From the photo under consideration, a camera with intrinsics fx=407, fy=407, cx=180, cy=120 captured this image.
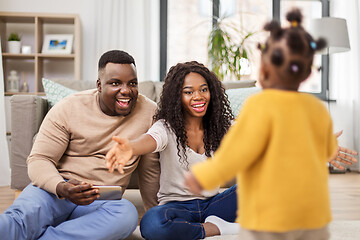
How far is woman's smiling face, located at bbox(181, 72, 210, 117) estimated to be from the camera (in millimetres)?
1580

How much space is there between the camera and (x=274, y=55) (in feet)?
2.39

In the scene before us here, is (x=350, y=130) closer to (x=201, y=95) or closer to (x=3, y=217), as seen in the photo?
(x=201, y=95)

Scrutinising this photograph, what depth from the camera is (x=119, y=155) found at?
1028 mm

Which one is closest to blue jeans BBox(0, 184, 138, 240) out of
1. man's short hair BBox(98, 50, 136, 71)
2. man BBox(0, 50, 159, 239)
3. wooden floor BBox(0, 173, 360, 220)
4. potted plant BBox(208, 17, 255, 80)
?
man BBox(0, 50, 159, 239)

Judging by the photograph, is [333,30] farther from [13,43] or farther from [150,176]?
[13,43]

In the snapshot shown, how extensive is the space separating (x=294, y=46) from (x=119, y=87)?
96cm

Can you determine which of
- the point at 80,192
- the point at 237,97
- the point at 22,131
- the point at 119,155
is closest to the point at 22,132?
the point at 22,131

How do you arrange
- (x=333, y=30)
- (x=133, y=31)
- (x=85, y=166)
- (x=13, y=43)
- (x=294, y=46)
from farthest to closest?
(x=133, y=31)
(x=13, y=43)
(x=333, y=30)
(x=85, y=166)
(x=294, y=46)

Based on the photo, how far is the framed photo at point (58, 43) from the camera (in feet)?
12.5

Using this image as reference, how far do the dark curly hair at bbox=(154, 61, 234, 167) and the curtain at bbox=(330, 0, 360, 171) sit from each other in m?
2.82

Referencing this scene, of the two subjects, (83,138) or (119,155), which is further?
(83,138)

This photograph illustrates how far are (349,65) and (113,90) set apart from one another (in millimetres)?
3211

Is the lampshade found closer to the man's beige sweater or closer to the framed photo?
the framed photo

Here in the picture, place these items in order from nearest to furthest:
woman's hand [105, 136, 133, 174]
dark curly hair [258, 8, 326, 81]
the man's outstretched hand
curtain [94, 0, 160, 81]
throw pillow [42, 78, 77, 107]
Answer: dark curly hair [258, 8, 326, 81] < woman's hand [105, 136, 133, 174] < the man's outstretched hand < throw pillow [42, 78, 77, 107] < curtain [94, 0, 160, 81]
